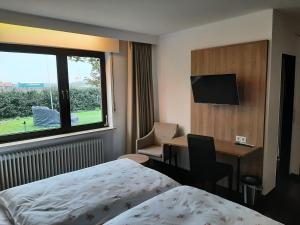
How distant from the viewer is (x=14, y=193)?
1.90 m

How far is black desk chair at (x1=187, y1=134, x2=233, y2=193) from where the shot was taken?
262 centimetres

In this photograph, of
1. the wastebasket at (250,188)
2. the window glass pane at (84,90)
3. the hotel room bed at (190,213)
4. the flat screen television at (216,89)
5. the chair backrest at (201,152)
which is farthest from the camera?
the window glass pane at (84,90)

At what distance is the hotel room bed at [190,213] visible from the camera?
142 cm

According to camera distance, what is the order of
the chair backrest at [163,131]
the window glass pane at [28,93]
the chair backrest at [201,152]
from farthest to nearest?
1. the chair backrest at [163,131]
2. the window glass pane at [28,93]
3. the chair backrest at [201,152]

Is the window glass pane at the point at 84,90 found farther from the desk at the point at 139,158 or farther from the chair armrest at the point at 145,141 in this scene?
the desk at the point at 139,158

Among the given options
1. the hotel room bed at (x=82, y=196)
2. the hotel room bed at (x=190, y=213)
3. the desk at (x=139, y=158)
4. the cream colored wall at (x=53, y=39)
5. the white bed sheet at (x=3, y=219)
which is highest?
the cream colored wall at (x=53, y=39)

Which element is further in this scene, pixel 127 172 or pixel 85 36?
pixel 85 36

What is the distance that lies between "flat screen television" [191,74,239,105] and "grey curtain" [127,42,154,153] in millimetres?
1043

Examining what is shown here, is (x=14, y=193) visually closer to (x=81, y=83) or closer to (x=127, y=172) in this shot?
(x=127, y=172)

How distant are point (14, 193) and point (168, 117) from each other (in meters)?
2.79

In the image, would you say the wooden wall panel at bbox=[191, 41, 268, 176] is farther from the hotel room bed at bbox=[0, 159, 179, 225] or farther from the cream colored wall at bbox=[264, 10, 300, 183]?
the hotel room bed at bbox=[0, 159, 179, 225]

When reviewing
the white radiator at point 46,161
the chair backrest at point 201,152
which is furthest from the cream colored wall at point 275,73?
the white radiator at point 46,161

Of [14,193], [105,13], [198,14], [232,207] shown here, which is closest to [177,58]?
[198,14]

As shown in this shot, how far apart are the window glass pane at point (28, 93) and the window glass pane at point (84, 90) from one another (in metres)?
0.26
